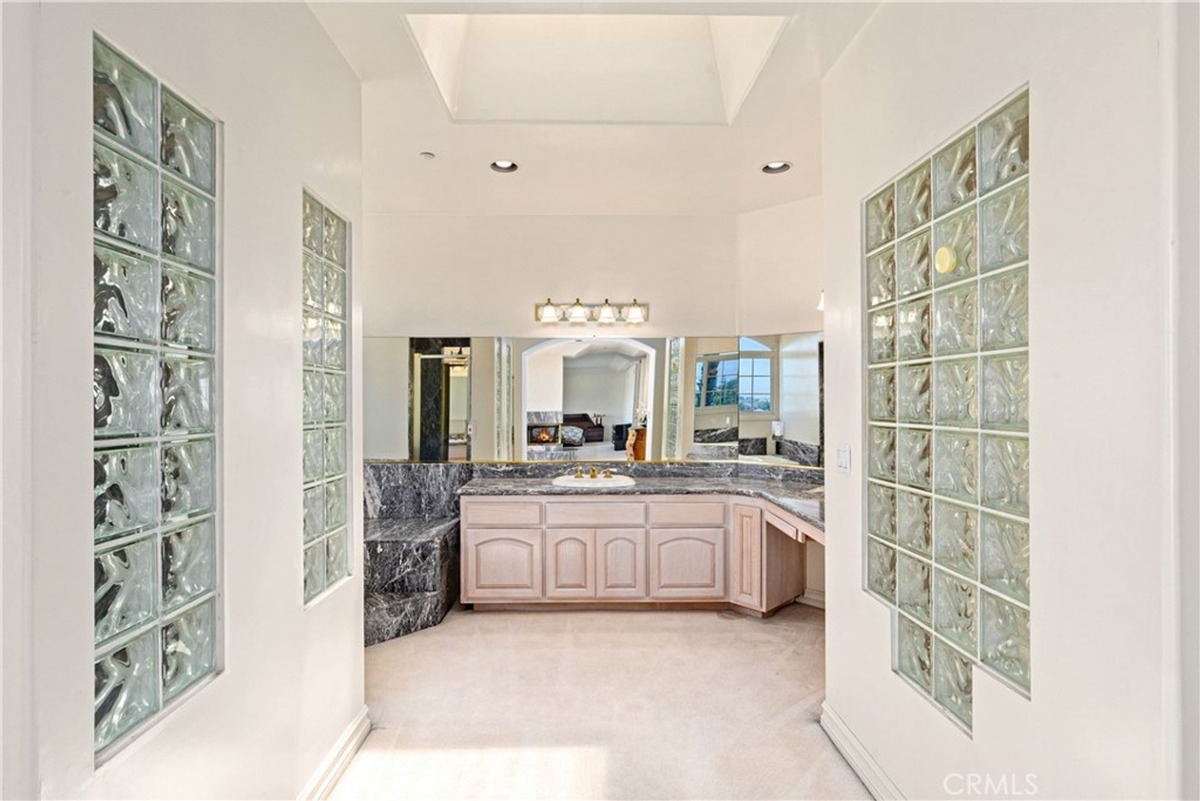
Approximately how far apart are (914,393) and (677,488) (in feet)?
6.90

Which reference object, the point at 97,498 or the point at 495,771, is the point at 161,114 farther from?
the point at 495,771

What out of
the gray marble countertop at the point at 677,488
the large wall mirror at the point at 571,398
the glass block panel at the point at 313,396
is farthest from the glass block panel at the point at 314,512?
the large wall mirror at the point at 571,398

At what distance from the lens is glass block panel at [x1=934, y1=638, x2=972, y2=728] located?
4.95 feet

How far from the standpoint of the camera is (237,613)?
Answer: 1454 millimetres

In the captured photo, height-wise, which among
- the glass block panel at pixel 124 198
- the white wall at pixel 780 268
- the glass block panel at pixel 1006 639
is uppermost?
the white wall at pixel 780 268

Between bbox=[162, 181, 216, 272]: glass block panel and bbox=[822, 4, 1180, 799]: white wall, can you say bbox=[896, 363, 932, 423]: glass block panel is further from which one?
bbox=[162, 181, 216, 272]: glass block panel

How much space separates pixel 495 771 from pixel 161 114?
2.07 metres

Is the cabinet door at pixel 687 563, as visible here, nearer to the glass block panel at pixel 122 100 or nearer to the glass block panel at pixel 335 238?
the glass block panel at pixel 335 238

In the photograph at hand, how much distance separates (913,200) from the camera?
5.64 ft

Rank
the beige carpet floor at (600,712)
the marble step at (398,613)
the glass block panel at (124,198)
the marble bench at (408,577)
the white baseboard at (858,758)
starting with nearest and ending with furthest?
the glass block panel at (124,198)
the white baseboard at (858,758)
the beige carpet floor at (600,712)
the marble step at (398,613)
the marble bench at (408,577)

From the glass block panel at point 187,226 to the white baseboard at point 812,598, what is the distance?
3.52 meters

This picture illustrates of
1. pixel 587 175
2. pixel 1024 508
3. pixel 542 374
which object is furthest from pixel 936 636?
pixel 542 374

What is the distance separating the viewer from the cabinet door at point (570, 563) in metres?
3.66

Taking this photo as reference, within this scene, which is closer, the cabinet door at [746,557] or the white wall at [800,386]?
the cabinet door at [746,557]
